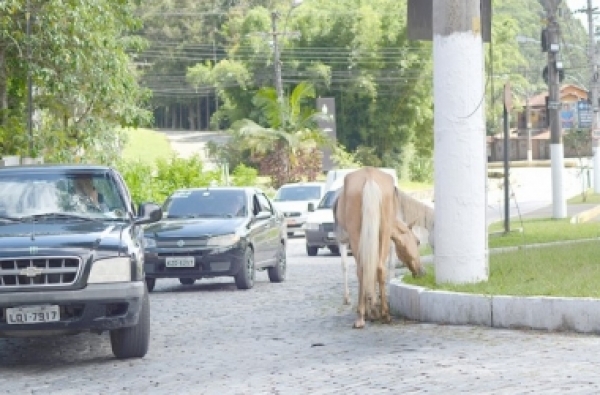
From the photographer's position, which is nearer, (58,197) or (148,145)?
(58,197)

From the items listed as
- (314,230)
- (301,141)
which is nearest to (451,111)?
(314,230)

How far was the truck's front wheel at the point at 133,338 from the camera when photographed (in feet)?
39.2

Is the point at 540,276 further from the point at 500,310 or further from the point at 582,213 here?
the point at 582,213

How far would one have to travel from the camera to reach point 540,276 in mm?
14547

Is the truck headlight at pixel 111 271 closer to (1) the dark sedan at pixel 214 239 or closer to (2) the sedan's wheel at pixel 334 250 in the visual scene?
(1) the dark sedan at pixel 214 239

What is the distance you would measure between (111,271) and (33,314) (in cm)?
73

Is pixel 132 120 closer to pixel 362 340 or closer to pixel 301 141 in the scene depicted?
pixel 362 340

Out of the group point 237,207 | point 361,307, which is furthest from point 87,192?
point 237,207

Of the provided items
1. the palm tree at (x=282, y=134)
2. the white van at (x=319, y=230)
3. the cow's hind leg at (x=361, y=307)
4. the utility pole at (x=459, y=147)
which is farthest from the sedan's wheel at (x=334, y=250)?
the palm tree at (x=282, y=134)

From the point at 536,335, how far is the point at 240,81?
69.6 meters

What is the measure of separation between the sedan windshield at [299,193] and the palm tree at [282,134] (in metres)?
15.4

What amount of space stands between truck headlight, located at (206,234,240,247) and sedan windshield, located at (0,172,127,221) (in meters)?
6.12

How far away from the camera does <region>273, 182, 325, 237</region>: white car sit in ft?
131

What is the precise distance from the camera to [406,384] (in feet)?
32.6
